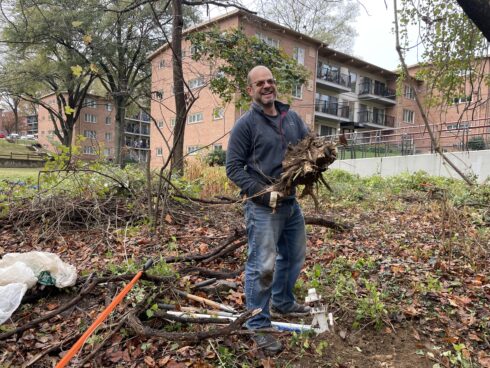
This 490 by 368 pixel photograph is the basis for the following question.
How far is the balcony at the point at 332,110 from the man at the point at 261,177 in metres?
29.1

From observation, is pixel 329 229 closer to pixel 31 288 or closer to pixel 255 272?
pixel 255 272

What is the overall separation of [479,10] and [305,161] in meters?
1.58

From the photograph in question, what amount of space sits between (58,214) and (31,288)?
233 centimetres

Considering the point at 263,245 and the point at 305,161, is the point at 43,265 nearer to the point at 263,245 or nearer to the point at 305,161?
the point at 263,245

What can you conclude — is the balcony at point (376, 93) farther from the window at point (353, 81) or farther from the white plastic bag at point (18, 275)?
the white plastic bag at point (18, 275)

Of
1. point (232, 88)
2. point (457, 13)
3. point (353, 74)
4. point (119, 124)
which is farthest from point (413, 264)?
point (353, 74)

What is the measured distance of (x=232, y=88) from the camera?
9.96 metres

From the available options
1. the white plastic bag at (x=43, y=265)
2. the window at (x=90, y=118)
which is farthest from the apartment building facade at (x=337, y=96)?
the white plastic bag at (x=43, y=265)

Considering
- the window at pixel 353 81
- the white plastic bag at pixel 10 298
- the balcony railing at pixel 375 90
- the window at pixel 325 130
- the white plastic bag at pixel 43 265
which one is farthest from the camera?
the balcony railing at pixel 375 90

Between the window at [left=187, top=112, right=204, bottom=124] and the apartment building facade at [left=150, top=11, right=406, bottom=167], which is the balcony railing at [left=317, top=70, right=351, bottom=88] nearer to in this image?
the apartment building facade at [left=150, top=11, right=406, bottom=167]

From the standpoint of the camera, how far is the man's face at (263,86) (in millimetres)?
2605

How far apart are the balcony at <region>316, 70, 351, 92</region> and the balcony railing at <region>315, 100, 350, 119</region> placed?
4.45 ft

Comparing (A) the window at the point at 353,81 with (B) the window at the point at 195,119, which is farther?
(A) the window at the point at 353,81

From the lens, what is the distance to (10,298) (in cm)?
292
